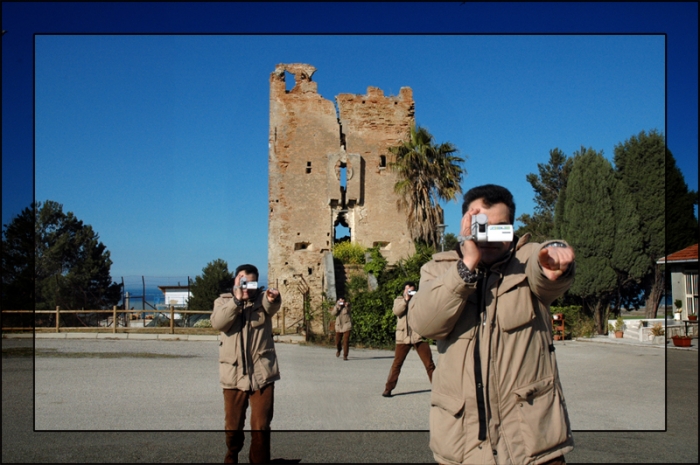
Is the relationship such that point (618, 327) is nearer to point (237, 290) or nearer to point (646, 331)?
point (646, 331)

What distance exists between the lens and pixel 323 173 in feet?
99.7

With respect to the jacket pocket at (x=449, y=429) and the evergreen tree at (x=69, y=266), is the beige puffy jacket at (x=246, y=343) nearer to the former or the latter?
the jacket pocket at (x=449, y=429)

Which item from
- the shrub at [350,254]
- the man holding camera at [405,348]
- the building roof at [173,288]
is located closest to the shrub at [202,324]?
the building roof at [173,288]

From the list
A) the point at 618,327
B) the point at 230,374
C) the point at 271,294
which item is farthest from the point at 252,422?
the point at 618,327

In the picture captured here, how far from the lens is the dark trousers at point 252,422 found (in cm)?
520

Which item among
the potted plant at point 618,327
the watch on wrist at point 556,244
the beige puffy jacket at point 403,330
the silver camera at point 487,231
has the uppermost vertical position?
the silver camera at point 487,231

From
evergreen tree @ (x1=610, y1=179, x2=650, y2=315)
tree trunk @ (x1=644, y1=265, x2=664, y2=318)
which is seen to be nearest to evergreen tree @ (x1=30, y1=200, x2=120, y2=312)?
evergreen tree @ (x1=610, y1=179, x2=650, y2=315)

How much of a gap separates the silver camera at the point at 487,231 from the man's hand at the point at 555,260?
0.17 metres

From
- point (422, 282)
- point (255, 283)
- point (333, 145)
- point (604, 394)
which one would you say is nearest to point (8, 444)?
point (255, 283)

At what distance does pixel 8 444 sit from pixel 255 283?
3269 mm

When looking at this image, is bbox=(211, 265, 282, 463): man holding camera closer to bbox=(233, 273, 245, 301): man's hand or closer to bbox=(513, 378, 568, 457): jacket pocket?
bbox=(233, 273, 245, 301): man's hand

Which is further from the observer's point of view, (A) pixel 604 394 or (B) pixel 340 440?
(A) pixel 604 394

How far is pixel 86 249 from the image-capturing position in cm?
1742

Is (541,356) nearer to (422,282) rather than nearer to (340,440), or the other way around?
(422,282)
